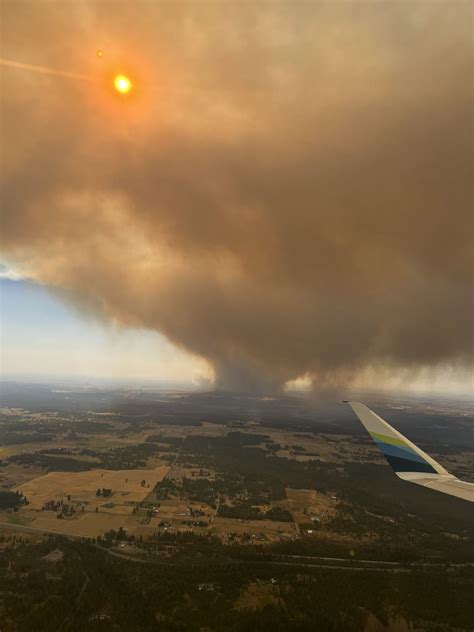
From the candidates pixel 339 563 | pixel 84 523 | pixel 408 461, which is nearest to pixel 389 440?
pixel 408 461

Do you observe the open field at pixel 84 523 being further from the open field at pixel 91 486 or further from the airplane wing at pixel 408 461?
the airplane wing at pixel 408 461

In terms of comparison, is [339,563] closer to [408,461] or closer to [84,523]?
[84,523]

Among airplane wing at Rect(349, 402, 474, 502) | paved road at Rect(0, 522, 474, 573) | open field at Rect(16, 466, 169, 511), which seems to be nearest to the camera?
airplane wing at Rect(349, 402, 474, 502)

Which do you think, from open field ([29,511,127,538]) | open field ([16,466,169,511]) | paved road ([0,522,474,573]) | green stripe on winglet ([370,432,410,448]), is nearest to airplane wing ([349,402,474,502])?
green stripe on winglet ([370,432,410,448])

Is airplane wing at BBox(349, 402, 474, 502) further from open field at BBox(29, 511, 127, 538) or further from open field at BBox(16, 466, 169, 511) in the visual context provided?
open field at BBox(16, 466, 169, 511)

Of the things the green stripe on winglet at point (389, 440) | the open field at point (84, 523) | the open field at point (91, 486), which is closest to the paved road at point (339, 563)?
the open field at point (84, 523)

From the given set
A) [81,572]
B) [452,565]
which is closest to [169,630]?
[81,572]

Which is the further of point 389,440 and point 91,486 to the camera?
point 91,486

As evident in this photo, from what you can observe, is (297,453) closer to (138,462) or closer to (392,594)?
(138,462)
